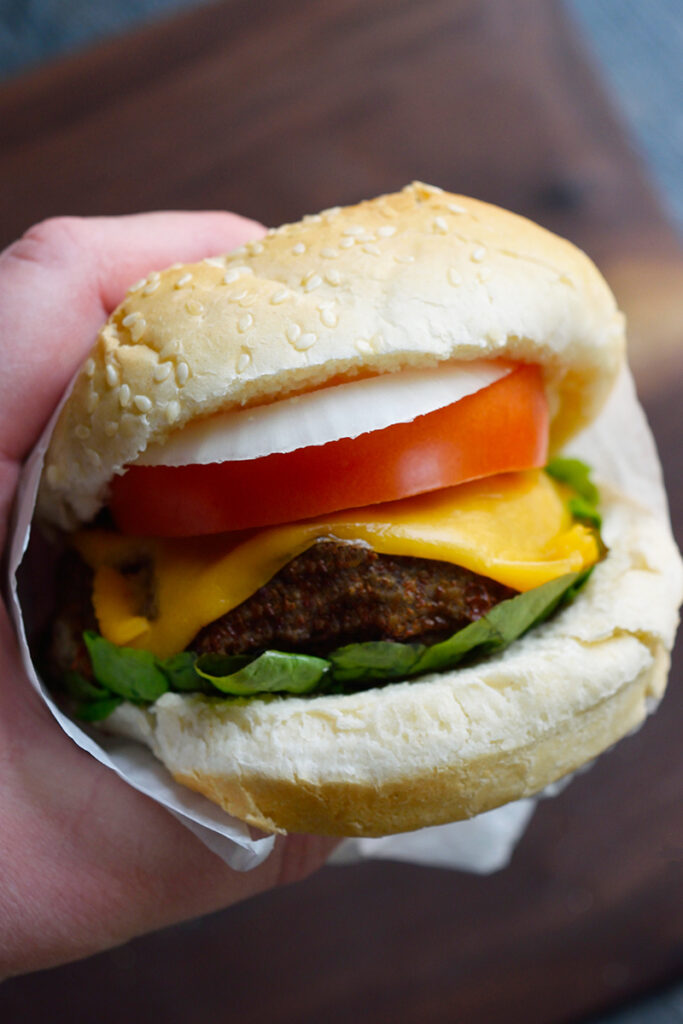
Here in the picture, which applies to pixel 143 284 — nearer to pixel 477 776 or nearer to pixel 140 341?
pixel 140 341

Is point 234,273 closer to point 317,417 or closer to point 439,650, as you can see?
point 317,417

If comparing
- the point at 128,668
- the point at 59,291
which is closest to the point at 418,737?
the point at 128,668

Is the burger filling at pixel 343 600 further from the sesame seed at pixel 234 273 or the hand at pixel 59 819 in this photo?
the sesame seed at pixel 234 273

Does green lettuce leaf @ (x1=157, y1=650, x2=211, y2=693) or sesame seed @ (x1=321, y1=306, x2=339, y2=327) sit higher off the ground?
sesame seed @ (x1=321, y1=306, x2=339, y2=327)

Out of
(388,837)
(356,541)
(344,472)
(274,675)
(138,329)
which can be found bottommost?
(388,837)

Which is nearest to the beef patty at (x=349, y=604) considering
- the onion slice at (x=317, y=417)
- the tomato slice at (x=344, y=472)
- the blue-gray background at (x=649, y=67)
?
the tomato slice at (x=344, y=472)

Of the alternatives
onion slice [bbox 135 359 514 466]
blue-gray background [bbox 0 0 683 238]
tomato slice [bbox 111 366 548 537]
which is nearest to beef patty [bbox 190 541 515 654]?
tomato slice [bbox 111 366 548 537]

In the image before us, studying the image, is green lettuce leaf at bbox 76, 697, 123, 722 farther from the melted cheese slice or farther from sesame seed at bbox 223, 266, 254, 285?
sesame seed at bbox 223, 266, 254, 285
